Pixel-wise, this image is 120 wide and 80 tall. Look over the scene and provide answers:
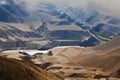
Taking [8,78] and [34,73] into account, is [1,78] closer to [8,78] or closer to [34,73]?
[8,78]

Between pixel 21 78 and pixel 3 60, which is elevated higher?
pixel 3 60

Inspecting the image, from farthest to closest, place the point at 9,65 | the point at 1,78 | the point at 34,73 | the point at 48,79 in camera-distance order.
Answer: the point at 48,79 < the point at 34,73 < the point at 9,65 < the point at 1,78


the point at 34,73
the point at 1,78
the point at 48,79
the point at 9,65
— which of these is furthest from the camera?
the point at 48,79

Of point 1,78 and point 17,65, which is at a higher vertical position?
point 17,65

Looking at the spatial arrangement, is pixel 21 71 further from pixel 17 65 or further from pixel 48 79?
pixel 48 79

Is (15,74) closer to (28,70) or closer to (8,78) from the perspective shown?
(8,78)

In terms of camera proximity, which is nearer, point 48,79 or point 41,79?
point 41,79

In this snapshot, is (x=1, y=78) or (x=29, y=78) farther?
(x=29, y=78)

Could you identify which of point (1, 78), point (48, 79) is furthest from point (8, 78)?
point (48, 79)

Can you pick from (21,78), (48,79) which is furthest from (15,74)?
(48,79)
